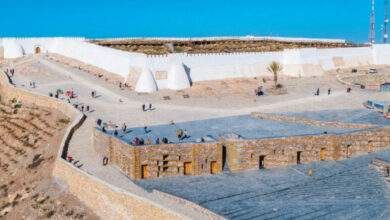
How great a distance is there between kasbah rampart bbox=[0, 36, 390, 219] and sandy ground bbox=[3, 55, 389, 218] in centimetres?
9

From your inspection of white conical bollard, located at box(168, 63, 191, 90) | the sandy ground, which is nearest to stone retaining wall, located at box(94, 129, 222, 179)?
the sandy ground

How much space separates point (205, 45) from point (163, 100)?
2292 cm

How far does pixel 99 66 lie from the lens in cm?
3556

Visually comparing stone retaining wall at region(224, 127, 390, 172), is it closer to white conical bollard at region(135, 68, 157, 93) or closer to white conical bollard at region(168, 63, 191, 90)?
white conical bollard at region(135, 68, 157, 93)

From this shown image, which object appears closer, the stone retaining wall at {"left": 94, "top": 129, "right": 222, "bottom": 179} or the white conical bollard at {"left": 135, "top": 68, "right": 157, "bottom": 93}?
the stone retaining wall at {"left": 94, "top": 129, "right": 222, "bottom": 179}

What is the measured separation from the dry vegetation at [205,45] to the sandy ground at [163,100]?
9284mm

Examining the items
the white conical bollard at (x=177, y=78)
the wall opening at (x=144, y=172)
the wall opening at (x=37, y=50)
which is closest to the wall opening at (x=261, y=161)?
the wall opening at (x=144, y=172)

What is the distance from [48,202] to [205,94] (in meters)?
13.8

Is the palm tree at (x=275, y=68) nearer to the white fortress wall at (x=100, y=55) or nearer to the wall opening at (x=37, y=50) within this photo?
the white fortress wall at (x=100, y=55)

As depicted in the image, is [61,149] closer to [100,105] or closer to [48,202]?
[48,202]

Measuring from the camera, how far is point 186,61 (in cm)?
3186

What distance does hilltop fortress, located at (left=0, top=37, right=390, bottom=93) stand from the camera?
30.1 metres

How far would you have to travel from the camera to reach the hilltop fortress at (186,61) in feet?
98.7

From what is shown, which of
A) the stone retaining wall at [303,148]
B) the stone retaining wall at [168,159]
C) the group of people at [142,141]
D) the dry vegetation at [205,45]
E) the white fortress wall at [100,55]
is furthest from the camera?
the dry vegetation at [205,45]
